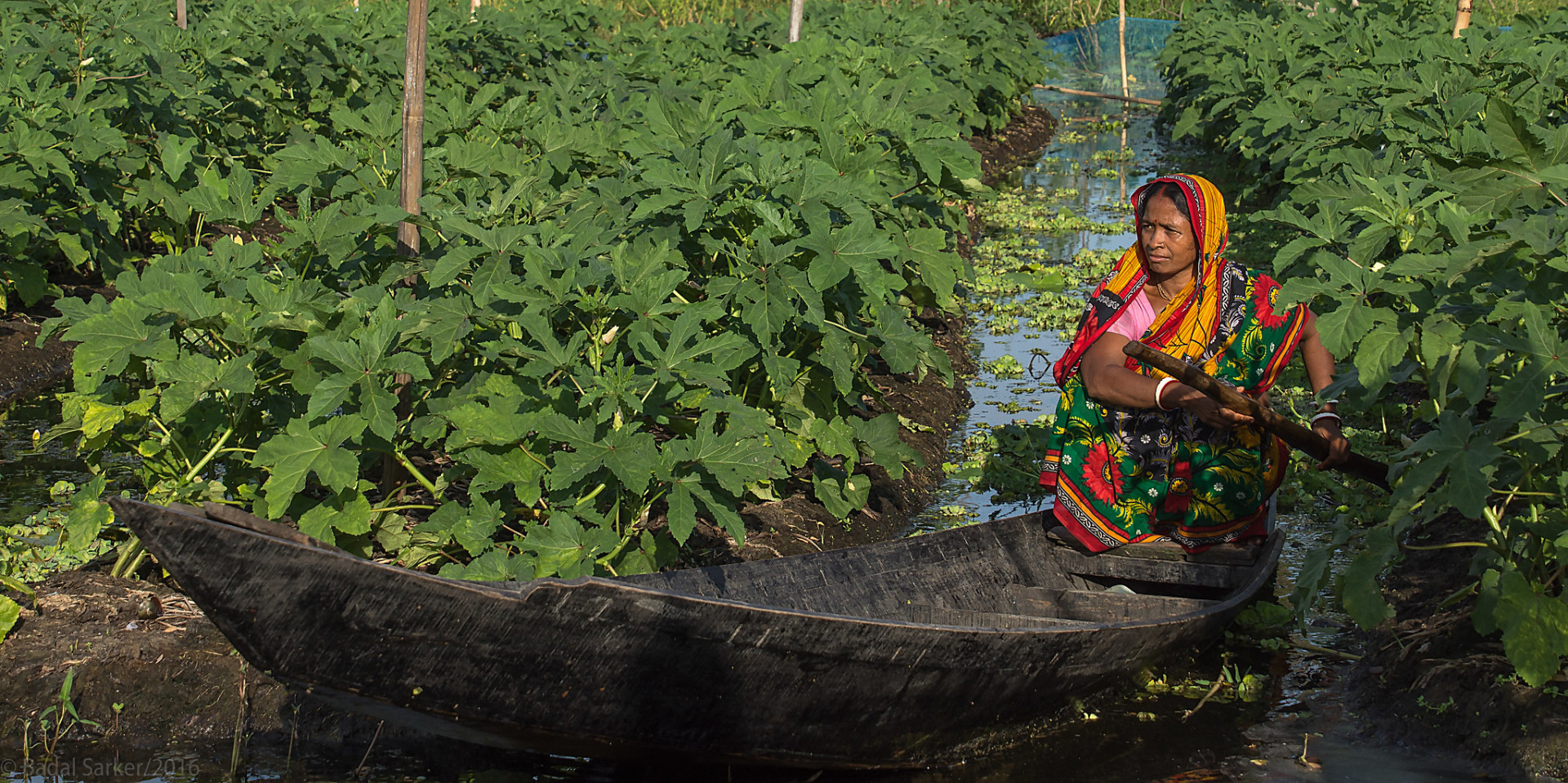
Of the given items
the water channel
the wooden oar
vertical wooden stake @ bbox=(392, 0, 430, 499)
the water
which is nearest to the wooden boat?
the water channel

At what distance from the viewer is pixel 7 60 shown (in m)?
7.15

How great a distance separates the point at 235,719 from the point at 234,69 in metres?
8.39

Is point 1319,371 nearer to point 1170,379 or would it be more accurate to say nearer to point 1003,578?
point 1170,379

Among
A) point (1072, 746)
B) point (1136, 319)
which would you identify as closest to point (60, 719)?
point (1072, 746)

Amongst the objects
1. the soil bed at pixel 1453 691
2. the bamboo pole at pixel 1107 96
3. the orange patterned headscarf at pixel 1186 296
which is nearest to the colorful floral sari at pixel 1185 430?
the orange patterned headscarf at pixel 1186 296

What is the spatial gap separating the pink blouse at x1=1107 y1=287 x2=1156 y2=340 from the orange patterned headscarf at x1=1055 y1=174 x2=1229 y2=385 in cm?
2

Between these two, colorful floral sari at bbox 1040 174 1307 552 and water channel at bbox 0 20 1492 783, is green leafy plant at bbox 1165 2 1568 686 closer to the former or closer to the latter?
colorful floral sari at bbox 1040 174 1307 552

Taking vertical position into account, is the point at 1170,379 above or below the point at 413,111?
below

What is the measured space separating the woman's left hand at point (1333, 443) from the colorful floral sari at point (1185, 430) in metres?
0.30

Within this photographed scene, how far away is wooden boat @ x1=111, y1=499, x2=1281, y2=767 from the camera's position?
115 inches

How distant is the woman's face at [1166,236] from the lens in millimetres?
4348

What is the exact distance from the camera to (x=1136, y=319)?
448 centimetres

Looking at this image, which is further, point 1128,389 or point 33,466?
point 33,466

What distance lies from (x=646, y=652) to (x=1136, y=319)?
223 cm
